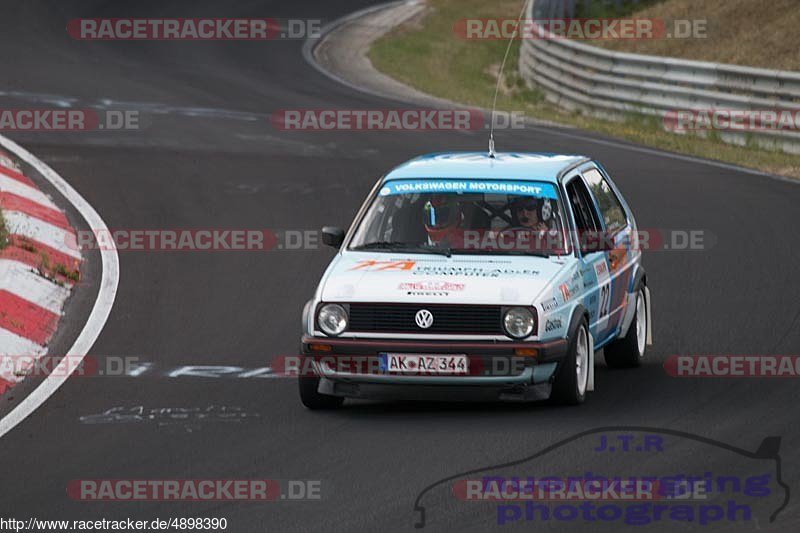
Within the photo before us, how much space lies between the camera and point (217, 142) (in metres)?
21.2

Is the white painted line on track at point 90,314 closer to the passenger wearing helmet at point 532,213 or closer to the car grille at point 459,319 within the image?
the car grille at point 459,319

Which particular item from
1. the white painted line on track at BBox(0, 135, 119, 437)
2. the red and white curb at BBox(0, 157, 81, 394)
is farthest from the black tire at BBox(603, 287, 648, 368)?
the red and white curb at BBox(0, 157, 81, 394)

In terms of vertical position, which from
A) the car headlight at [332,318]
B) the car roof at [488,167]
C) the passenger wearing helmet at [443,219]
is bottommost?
the car headlight at [332,318]

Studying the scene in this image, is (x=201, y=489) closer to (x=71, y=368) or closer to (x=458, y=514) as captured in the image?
(x=458, y=514)

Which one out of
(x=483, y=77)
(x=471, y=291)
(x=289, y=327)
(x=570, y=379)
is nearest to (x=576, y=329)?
(x=570, y=379)

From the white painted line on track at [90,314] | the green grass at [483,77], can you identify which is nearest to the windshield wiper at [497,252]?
the white painted line on track at [90,314]

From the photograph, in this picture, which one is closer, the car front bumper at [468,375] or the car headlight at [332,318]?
the car front bumper at [468,375]

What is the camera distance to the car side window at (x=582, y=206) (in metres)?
11.0

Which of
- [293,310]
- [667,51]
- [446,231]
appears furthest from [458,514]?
[667,51]

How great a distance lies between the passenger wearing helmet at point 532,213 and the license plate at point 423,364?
1.39 meters

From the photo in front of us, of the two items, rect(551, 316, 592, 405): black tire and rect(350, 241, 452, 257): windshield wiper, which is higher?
rect(350, 241, 452, 257): windshield wiper

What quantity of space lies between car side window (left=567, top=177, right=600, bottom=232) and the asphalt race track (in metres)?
1.06

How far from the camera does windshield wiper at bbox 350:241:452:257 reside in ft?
34.4

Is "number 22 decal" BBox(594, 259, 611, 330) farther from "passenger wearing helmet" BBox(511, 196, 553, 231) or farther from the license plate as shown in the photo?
the license plate
